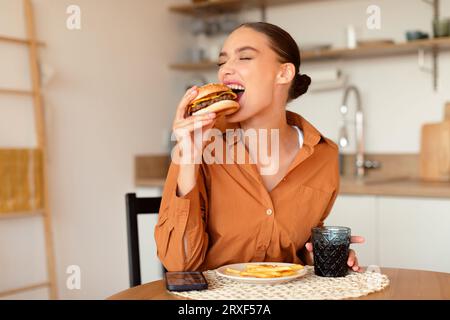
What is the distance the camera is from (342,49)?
3121mm

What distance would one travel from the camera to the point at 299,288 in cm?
119

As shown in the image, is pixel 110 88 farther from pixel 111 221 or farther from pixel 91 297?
pixel 91 297

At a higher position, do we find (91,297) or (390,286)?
(390,286)

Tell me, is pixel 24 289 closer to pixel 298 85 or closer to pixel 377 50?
pixel 298 85

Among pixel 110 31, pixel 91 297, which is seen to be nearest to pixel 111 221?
pixel 91 297

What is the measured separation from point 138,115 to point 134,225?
5.94 ft

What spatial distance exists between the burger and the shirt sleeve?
0.14 m

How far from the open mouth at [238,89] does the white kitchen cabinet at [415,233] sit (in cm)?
131

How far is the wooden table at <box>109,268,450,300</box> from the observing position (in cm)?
113

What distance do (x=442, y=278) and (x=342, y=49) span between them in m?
2.01
